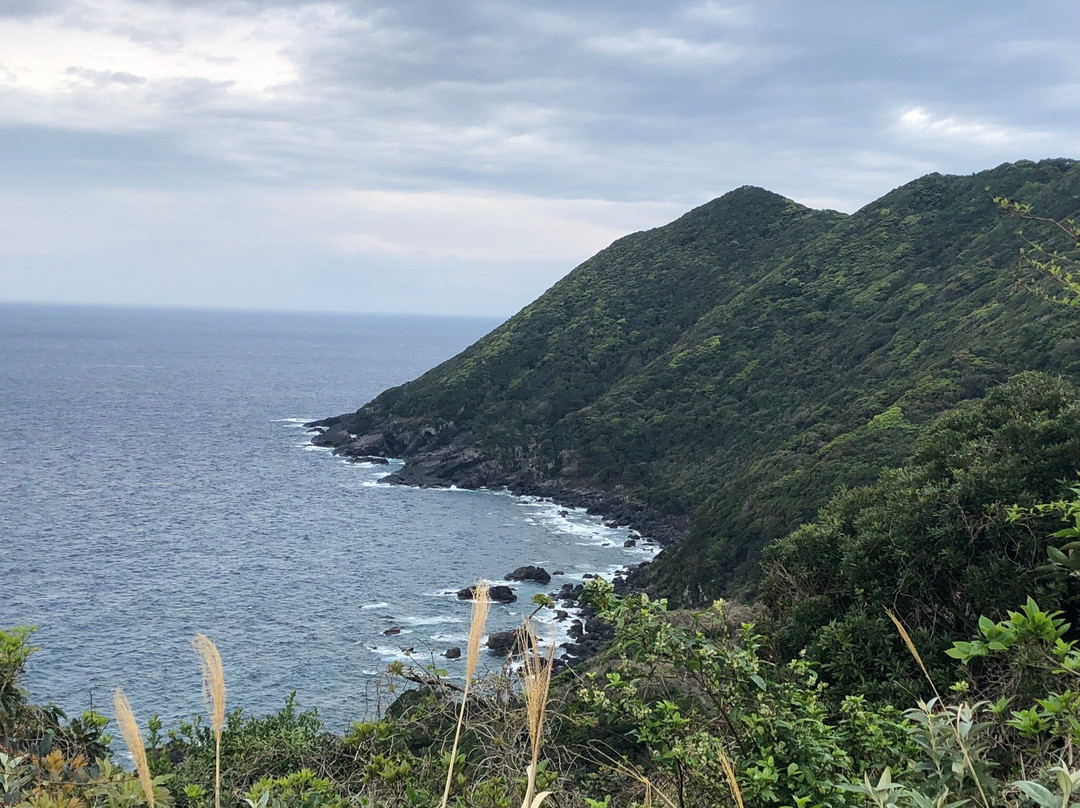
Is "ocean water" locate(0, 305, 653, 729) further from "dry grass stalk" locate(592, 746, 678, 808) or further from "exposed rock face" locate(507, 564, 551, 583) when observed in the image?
"dry grass stalk" locate(592, 746, 678, 808)

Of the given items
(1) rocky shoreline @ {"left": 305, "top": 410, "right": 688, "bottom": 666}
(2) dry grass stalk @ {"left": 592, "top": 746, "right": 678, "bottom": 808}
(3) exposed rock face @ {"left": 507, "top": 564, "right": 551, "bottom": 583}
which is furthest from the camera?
(3) exposed rock face @ {"left": 507, "top": 564, "right": 551, "bottom": 583}

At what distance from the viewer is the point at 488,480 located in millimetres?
74000

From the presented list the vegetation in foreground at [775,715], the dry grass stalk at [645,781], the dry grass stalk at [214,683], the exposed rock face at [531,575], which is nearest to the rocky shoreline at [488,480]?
the exposed rock face at [531,575]

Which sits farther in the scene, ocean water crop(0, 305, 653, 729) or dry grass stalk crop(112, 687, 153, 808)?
ocean water crop(0, 305, 653, 729)

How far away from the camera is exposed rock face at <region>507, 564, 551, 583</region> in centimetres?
4934

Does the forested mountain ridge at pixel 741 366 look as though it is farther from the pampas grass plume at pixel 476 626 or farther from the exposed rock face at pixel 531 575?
the pampas grass plume at pixel 476 626

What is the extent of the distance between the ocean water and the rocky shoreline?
2.01m

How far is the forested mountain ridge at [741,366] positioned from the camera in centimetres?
4559

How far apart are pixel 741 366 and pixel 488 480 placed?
82.0ft

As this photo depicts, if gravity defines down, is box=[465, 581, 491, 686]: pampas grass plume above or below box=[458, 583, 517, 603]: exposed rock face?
above

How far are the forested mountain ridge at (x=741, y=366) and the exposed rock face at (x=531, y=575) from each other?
6649 mm

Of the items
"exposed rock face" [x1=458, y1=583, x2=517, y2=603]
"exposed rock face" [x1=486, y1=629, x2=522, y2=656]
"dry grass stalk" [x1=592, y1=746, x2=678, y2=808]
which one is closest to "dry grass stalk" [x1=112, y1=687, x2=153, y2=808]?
"dry grass stalk" [x1=592, y1=746, x2=678, y2=808]

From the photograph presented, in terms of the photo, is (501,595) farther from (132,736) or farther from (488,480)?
(132,736)

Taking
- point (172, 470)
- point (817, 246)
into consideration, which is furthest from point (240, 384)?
point (817, 246)
